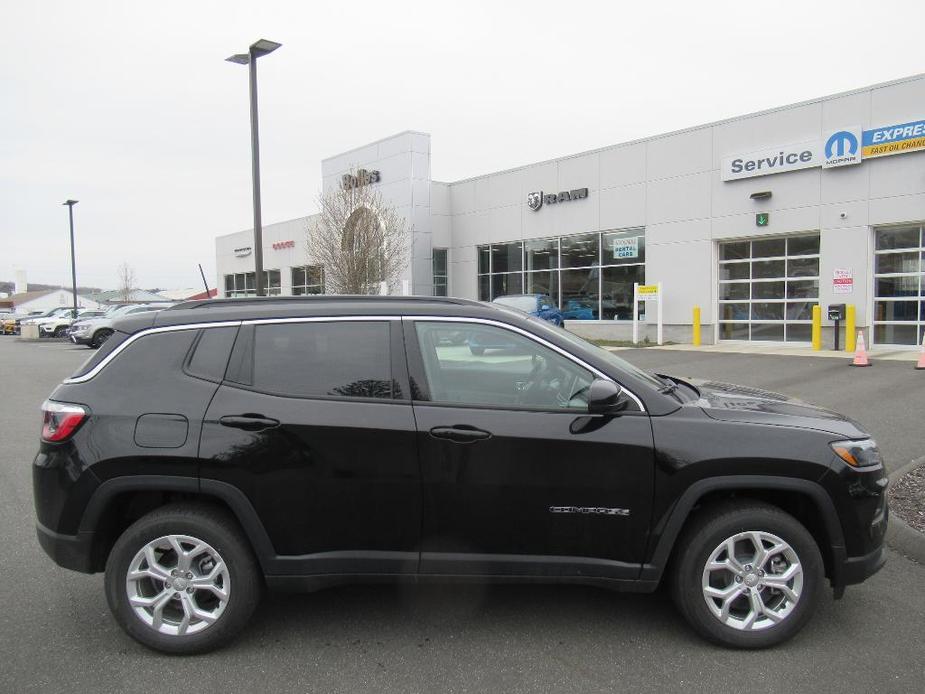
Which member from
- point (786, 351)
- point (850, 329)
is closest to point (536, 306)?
point (786, 351)

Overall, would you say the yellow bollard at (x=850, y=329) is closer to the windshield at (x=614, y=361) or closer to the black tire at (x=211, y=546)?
the windshield at (x=614, y=361)

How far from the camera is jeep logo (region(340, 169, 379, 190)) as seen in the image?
82.5ft

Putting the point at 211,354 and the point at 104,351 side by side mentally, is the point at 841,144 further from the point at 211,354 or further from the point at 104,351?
the point at 104,351

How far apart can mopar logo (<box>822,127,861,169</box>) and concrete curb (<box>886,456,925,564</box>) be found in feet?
49.9

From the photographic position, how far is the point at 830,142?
17688 mm

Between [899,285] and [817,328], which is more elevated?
[899,285]

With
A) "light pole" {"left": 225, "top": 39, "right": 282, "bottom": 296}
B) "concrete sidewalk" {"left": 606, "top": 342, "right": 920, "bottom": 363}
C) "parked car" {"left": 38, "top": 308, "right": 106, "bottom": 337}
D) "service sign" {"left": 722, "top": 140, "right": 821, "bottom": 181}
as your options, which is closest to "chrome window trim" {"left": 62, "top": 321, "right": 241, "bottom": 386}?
"light pole" {"left": 225, "top": 39, "right": 282, "bottom": 296}

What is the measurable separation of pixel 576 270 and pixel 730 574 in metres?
21.7

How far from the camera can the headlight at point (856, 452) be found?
3.35 metres

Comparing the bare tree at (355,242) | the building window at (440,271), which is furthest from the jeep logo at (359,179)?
the building window at (440,271)

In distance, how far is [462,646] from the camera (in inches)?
135

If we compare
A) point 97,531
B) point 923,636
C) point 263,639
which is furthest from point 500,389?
point 923,636

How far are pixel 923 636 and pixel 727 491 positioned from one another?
1225mm

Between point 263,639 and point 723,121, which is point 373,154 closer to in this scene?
point 723,121
